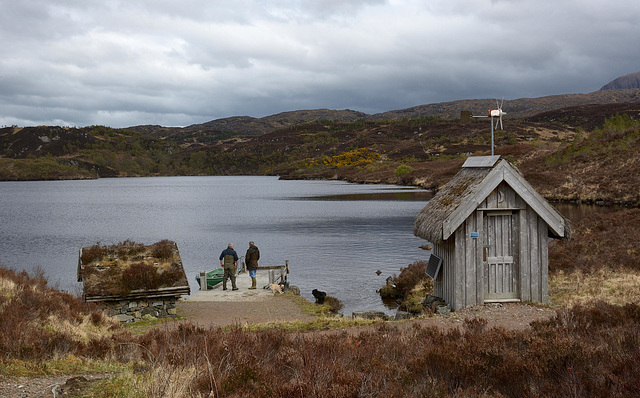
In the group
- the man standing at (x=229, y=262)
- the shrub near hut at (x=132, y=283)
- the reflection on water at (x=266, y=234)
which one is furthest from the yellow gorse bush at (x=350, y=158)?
the shrub near hut at (x=132, y=283)

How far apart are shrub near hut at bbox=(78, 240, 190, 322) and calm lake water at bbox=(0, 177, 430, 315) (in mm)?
3958

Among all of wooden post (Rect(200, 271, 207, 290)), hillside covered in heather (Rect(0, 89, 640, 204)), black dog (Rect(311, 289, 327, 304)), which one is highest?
hillside covered in heather (Rect(0, 89, 640, 204))

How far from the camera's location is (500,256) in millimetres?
14000

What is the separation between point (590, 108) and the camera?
172 metres

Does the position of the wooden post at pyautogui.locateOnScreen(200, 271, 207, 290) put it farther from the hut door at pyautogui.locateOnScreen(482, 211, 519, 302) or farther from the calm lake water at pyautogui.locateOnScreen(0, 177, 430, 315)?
the hut door at pyautogui.locateOnScreen(482, 211, 519, 302)

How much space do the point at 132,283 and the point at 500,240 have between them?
11.4 m

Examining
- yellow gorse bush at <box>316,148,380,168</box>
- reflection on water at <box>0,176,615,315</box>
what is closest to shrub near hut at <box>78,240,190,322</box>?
reflection on water at <box>0,176,615,315</box>

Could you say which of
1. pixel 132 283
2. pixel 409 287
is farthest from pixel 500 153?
pixel 132 283

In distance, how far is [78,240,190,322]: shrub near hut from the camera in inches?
656

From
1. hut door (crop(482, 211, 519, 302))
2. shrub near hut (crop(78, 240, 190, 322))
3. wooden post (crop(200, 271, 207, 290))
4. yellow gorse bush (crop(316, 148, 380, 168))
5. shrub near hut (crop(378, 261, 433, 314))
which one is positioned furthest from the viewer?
yellow gorse bush (crop(316, 148, 380, 168))

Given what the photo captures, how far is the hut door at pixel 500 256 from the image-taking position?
A: 13945mm

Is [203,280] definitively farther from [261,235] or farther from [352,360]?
[261,235]

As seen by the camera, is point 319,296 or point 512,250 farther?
point 319,296

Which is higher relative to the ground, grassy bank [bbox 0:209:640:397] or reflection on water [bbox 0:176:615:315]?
grassy bank [bbox 0:209:640:397]
